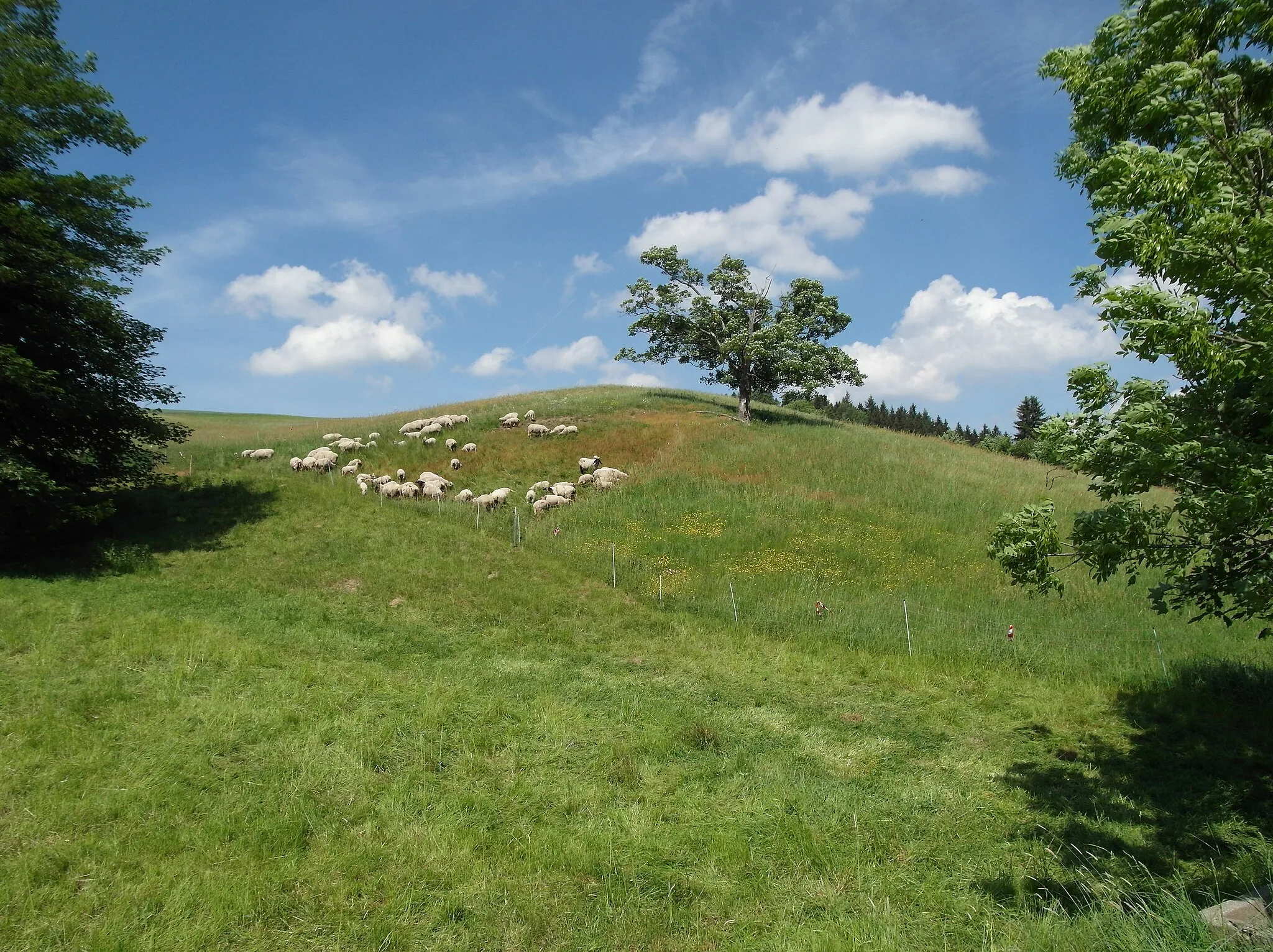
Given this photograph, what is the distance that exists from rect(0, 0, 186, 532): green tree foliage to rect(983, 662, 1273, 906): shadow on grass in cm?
2442

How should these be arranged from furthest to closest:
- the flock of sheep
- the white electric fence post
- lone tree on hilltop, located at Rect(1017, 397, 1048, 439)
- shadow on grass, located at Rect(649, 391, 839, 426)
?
lone tree on hilltop, located at Rect(1017, 397, 1048, 439) → shadow on grass, located at Rect(649, 391, 839, 426) → the flock of sheep → the white electric fence post

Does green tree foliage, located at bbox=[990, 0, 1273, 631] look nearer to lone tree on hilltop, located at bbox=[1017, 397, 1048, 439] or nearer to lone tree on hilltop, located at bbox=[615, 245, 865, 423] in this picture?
lone tree on hilltop, located at bbox=[615, 245, 865, 423]

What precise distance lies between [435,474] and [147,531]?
38.6 feet

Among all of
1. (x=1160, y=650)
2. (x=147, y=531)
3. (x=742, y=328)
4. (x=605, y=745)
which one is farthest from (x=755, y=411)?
(x=605, y=745)

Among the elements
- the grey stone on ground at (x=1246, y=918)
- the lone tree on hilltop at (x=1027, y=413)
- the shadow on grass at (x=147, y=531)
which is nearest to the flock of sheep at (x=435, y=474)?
the shadow on grass at (x=147, y=531)

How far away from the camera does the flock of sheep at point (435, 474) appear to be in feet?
96.4

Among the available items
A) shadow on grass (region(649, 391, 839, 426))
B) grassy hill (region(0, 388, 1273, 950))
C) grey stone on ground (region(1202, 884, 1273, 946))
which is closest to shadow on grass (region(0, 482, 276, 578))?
grassy hill (region(0, 388, 1273, 950))

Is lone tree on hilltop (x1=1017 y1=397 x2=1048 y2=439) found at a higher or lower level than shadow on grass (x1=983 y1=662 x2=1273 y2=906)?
higher

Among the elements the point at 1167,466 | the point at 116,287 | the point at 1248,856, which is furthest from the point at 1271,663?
the point at 116,287

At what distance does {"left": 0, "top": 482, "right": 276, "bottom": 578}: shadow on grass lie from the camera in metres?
19.8

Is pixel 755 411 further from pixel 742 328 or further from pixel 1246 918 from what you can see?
pixel 1246 918

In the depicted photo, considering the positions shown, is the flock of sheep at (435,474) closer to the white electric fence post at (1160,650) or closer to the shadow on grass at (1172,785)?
the white electric fence post at (1160,650)

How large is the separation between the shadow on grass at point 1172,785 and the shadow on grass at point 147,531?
2400cm

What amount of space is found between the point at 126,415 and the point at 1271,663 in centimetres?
3239
